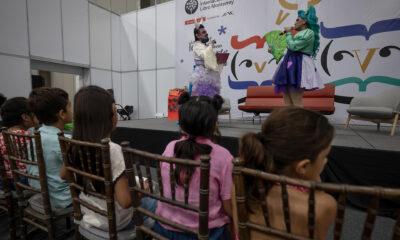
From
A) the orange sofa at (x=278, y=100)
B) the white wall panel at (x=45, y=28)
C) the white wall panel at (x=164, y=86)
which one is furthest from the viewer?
the white wall panel at (x=164, y=86)

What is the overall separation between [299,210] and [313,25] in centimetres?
233

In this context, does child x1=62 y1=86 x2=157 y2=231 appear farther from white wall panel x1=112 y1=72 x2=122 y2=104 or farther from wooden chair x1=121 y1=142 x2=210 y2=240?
white wall panel x1=112 y1=72 x2=122 y2=104

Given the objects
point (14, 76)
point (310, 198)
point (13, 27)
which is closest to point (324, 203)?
point (310, 198)

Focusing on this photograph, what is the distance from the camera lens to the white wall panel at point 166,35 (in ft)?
19.6

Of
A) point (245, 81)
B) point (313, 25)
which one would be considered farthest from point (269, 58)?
point (313, 25)

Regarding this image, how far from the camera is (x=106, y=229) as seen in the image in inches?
35.7

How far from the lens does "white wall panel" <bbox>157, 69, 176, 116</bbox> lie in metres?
6.13

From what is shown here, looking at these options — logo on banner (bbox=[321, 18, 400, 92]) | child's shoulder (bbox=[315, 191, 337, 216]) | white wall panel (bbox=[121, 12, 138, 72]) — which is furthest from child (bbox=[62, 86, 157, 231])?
white wall panel (bbox=[121, 12, 138, 72])

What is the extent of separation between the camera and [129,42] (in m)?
6.89

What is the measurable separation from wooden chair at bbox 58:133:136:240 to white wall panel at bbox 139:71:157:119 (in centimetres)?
563

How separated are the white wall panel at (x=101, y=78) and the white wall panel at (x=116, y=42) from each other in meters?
0.34

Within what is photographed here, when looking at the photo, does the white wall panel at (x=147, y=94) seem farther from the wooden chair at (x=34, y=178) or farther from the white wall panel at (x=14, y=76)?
the wooden chair at (x=34, y=178)

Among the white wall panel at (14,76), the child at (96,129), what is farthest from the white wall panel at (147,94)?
the child at (96,129)

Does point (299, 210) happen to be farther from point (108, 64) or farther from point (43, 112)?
point (108, 64)
